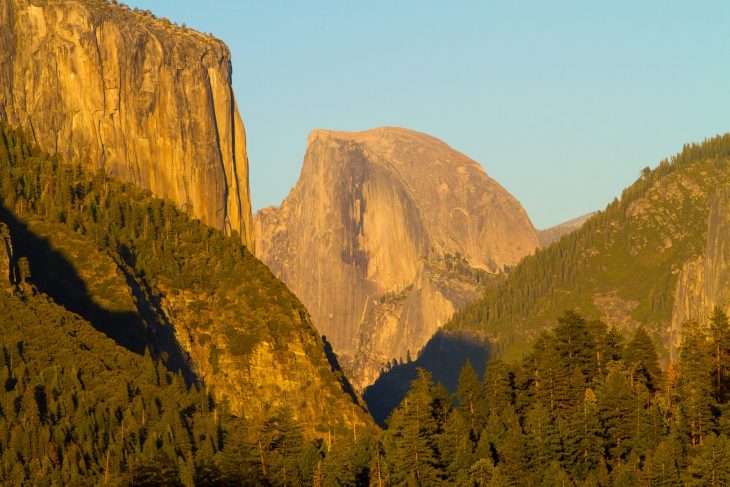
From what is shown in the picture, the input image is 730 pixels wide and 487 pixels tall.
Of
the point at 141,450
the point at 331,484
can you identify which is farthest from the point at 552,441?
the point at 141,450

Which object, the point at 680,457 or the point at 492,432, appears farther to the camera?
the point at 492,432

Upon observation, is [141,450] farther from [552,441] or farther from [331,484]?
[552,441]

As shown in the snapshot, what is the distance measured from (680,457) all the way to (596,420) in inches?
509

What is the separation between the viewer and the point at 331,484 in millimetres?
181250

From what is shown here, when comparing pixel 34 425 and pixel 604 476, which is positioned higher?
pixel 34 425

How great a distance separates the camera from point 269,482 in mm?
186125

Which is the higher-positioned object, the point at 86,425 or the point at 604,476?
the point at 86,425

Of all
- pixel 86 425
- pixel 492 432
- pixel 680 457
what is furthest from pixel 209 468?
pixel 680 457

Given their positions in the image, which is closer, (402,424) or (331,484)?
(331,484)

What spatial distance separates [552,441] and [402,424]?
17.8 metres

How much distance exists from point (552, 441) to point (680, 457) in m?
13.9

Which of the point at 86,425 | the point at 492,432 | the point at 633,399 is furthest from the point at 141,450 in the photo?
the point at 633,399

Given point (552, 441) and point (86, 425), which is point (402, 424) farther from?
point (86, 425)

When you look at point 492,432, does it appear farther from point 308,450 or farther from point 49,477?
point 49,477
